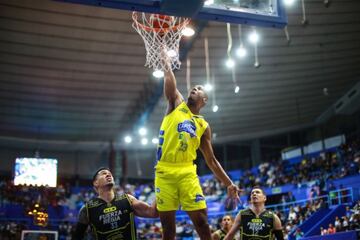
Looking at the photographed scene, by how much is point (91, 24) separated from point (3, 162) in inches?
820

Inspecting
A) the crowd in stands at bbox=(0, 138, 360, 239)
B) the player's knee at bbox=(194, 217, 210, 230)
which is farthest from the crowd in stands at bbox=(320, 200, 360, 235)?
the player's knee at bbox=(194, 217, 210, 230)

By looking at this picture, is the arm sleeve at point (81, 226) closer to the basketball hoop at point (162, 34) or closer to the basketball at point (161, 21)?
the basketball hoop at point (162, 34)

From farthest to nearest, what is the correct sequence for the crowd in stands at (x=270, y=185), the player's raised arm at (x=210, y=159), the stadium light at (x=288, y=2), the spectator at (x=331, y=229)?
the crowd in stands at (x=270, y=185) → the stadium light at (x=288, y=2) → the spectator at (x=331, y=229) → the player's raised arm at (x=210, y=159)

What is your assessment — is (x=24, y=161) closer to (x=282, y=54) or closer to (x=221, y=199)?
(x=221, y=199)

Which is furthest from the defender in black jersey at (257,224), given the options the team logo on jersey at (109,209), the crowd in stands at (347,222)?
the crowd in stands at (347,222)

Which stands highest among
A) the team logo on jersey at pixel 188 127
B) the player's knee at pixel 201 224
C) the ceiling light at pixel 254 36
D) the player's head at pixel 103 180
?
the ceiling light at pixel 254 36

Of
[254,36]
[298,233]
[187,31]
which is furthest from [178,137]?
[254,36]

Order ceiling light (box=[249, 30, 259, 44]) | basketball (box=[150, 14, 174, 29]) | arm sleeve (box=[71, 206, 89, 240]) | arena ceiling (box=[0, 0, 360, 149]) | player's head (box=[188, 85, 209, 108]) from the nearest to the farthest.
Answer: arm sleeve (box=[71, 206, 89, 240]) < player's head (box=[188, 85, 209, 108]) < basketball (box=[150, 14, 174, 29]) < arena ceiling (box=[0, 0, 360, 149]) < ceiling light (box=[249, 30, 259, 44])

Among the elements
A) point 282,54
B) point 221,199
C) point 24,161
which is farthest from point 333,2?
point 24,161

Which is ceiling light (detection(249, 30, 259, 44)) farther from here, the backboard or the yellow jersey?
the yellow jersey

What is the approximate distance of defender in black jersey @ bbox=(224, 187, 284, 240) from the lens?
6828mm

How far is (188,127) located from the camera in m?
5.52

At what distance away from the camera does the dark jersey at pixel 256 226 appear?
6828 millimetres

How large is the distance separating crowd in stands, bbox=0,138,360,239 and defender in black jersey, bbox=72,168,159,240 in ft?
43.9
